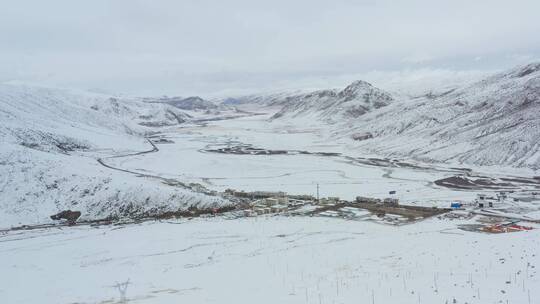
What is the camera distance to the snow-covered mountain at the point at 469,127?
315 feet

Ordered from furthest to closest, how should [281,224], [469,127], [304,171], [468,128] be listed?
[469,127], [468,128], [304,171], [281,224]

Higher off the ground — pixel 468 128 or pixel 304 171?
pixel 468 128

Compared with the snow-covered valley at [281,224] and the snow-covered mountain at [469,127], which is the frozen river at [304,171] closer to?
the snow-covered valley at [281,224]

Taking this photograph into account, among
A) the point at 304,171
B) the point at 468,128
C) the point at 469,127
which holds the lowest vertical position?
the point at 304,171

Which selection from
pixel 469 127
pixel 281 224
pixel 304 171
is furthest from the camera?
pixel 469 127

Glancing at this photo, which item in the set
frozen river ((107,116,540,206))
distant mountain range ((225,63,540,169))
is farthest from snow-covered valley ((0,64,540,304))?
distant mountain range ((225,63,540,169))

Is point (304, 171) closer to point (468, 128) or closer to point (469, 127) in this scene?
point (468, 128)

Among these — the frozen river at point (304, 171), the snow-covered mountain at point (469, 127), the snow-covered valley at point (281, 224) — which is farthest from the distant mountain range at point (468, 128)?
the frozen river at point (304, 171)

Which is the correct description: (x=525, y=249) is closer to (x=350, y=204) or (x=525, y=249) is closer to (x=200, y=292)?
(x=200, y=292)

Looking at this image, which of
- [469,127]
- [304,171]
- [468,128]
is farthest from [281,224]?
[469,127]

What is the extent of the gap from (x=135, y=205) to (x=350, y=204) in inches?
1017

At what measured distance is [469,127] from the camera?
120m

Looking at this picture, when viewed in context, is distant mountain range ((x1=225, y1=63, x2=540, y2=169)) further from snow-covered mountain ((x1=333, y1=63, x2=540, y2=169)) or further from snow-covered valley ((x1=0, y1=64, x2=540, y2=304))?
snow-covered valley ((x1=0, y1=64, x2=540, y2=304))

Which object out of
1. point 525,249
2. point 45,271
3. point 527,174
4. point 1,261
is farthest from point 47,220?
point 527,174
